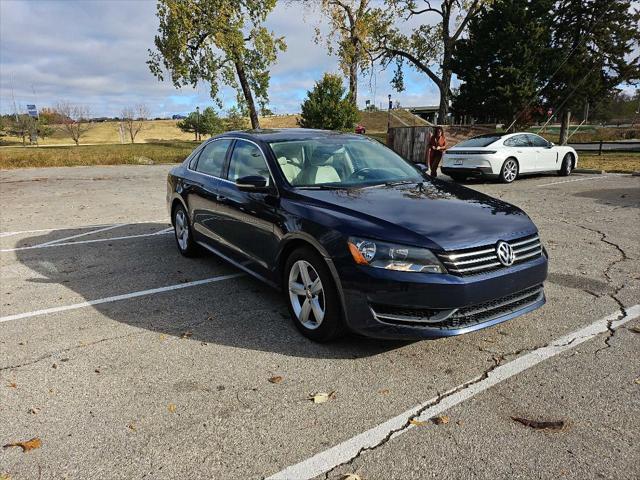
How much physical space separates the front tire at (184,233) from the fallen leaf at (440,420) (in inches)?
158

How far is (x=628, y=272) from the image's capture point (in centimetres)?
520

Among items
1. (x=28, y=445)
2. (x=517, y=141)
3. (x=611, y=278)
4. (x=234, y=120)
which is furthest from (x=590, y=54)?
(x=234, y=120)

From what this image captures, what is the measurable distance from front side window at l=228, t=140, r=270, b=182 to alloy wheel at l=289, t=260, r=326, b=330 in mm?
973

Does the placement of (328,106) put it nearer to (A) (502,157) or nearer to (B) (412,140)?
(B) (412,140)

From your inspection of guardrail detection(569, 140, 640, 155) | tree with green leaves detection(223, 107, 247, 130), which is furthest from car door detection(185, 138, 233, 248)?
tree with green leaves detection(223, 107, 247, 130)

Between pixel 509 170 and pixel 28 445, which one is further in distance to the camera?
A: pixel 509 170

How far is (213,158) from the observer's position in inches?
215

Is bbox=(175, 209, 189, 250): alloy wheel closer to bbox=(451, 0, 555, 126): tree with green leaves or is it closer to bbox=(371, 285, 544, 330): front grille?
bbox=(371, 285, 544, 330): front grille

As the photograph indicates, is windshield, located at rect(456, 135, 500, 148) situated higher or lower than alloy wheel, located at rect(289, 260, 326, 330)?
higher

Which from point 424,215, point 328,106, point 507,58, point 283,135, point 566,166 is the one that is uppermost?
point 507,58

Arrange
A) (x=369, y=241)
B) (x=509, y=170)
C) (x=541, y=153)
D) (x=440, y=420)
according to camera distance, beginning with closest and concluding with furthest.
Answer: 1. (x=440, y=420)
2. (x=369, y=241)
3. (x=509, y=170)
4. (x=541, y=153)

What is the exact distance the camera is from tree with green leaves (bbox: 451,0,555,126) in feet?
95.8

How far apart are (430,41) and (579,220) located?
29.6m

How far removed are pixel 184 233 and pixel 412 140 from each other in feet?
53.4
